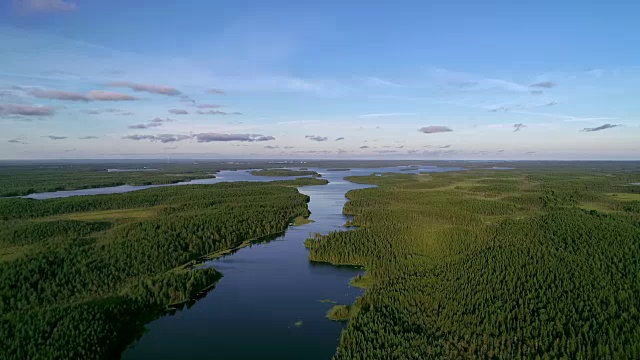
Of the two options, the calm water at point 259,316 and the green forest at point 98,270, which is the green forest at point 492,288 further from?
the green forest at point 98,270

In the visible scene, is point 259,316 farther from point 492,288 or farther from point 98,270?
point 492,288

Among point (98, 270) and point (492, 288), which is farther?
point (98, 270)

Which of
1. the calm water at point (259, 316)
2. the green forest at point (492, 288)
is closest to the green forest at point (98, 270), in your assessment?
the calm water at point (259, 316)

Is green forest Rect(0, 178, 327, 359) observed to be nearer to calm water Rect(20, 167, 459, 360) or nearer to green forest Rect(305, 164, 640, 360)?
calm water Rect(20, 167, 459, 360)

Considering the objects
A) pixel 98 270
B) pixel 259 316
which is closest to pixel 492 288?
pixel 259 316

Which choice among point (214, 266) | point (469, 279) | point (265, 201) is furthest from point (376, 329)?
point (265, 201)

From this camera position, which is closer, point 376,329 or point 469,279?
point 376,329

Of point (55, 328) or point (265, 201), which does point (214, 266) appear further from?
point (265, 201)
